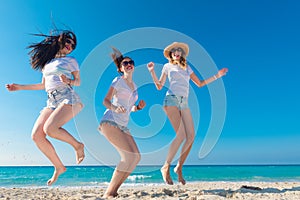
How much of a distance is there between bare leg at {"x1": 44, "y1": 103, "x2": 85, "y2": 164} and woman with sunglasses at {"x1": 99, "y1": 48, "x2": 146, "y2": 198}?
0.48 meters

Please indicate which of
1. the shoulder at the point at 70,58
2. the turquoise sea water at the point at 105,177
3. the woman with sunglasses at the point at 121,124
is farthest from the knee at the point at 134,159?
the turquoise sea water at the point at 105,177

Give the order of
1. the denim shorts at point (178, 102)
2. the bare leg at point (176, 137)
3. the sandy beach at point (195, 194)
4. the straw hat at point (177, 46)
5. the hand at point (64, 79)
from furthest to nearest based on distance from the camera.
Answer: the straw hat at point (177, 46)
the denim shorts at point (178, 102)
the bare leg at point (176, 137)
the sandy beach at point (195, 194)
the hand at point (64, 79)

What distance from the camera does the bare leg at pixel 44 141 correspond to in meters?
4.96

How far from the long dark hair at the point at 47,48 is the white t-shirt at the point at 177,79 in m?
1.95

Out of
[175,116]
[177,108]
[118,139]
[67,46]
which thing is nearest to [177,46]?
[177,108]

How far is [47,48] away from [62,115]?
1.46 m

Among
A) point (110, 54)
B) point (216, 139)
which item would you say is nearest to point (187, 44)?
point (110, 54)

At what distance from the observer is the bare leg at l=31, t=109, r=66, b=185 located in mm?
4957

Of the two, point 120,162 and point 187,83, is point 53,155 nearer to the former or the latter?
point 120,162

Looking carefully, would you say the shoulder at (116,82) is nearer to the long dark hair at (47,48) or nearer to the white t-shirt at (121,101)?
the white t-shirt at (121,101)

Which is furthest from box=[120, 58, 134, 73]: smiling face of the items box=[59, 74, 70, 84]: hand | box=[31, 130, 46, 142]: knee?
box=[31, 130, 46, 142]: knee

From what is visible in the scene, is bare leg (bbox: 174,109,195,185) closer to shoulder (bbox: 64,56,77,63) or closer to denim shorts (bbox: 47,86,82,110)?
denim shorts (bbox: 47,86,82,110)

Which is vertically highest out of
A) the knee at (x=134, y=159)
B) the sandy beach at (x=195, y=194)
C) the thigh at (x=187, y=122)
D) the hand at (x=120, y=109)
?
the thigh at (x=187, y=122)

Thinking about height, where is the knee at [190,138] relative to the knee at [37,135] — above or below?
above
